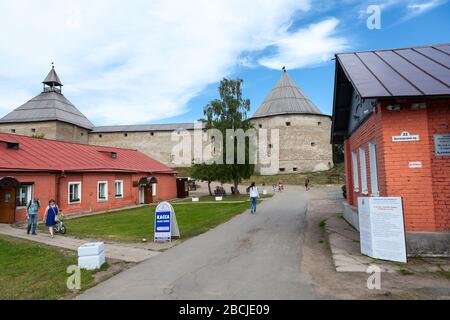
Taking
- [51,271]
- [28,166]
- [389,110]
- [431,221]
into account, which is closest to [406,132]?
[389,110]

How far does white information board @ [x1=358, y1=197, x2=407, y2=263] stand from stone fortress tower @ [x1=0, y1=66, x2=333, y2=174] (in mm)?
48879

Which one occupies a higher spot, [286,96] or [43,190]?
[286,96]

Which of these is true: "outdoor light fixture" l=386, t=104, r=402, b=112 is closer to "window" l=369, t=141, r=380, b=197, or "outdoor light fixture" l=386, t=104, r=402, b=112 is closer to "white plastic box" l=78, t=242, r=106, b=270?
"window" l=369, t=141, r=380, b=197

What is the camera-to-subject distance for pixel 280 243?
9.29 m

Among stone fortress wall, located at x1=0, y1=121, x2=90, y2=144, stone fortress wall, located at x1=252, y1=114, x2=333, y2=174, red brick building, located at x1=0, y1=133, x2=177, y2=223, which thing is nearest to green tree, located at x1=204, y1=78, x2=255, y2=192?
red brick building, located at x1=0, y1=133, x2=177, y2=223

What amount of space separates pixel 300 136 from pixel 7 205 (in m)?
47.8

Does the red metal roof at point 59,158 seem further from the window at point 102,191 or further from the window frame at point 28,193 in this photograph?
the window at point 102,191

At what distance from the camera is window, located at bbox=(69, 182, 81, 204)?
20203 millimetres

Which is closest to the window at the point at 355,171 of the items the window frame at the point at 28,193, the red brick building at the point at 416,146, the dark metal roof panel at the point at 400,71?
the dark metal roof panel at the point at 400,71

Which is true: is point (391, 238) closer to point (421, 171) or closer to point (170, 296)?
point (421, 171)

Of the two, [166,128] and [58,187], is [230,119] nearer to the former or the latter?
[58,187]

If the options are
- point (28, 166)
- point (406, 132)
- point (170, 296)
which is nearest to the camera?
point (170, 296)

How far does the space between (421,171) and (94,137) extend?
62841 millimetres

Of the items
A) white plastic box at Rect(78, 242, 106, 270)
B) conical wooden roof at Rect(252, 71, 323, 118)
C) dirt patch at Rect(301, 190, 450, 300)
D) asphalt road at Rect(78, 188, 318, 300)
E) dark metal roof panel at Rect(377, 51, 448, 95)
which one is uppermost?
conical wooden roof at Rect(252, 71, 323, 118)
